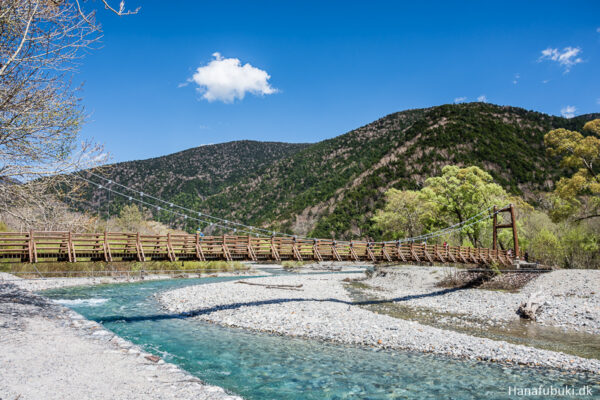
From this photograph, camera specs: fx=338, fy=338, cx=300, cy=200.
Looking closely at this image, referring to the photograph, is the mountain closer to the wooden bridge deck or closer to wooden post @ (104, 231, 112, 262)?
the wooden bridge deck

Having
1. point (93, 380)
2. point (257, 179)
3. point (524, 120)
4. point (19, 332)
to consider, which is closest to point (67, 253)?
point (19, 332)

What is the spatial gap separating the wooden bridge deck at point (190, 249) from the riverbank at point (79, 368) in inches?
88.6

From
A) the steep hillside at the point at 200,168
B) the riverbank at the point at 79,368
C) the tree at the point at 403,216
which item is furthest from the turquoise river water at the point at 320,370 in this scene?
the steep hillside at the point at 200,168

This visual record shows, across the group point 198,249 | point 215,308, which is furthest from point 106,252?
point 215,308

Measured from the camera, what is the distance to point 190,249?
573 inches

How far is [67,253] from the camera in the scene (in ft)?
36.2

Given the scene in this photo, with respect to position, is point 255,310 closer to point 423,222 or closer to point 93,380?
point 93,380

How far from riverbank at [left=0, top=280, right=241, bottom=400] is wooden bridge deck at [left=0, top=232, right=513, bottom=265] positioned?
7.39 feet

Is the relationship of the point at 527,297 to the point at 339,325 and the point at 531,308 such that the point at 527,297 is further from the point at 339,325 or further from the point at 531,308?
the point at 339,325

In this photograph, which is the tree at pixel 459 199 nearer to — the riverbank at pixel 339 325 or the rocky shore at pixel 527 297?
the rocky shore at pixel 527 297

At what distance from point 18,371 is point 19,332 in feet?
9.94

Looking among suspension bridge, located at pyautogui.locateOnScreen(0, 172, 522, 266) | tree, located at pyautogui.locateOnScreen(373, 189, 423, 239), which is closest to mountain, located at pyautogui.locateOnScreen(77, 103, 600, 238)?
tree, located at pyautogui.locateOnScreen(373, 189, 423, 239)

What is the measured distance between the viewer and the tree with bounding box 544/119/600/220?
20.0 meters

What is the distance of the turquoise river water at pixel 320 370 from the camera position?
653 centimetres
